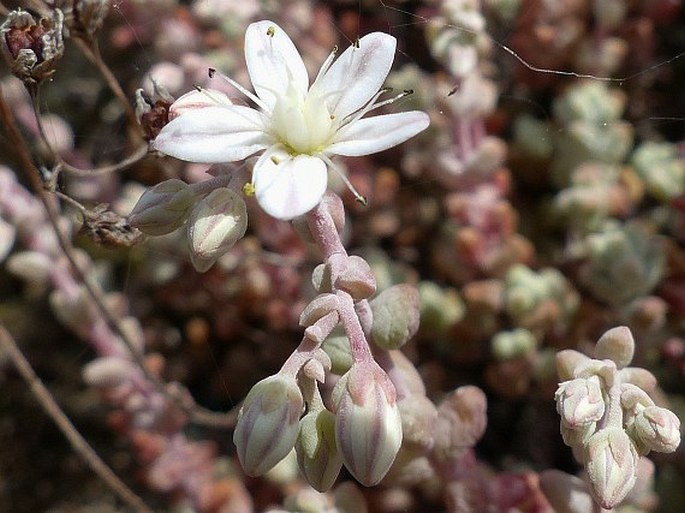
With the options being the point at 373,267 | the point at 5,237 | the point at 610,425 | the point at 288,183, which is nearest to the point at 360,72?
the point at 288,183

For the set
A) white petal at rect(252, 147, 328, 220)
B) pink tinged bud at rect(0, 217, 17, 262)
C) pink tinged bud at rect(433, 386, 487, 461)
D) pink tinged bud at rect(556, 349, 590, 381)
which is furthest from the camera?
pink tinged bud at rect(0, 217, 17, 262)

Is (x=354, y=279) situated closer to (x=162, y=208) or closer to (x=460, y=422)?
(x=162, y=208)

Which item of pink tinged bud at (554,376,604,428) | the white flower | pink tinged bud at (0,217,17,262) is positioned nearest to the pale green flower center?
the white flower

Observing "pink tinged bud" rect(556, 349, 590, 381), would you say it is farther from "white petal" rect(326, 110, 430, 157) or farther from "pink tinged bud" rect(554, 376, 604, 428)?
"white petal" rect(326, 110, 430, 157)

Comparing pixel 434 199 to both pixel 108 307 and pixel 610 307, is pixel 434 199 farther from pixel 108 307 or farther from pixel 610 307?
pixel 108 307

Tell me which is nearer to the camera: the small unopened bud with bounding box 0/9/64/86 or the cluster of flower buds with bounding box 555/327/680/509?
the cluster of flower buds with bounding box 555/327/680/509

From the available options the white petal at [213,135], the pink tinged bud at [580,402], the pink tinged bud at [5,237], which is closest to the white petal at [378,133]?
the white petal at [213,135]

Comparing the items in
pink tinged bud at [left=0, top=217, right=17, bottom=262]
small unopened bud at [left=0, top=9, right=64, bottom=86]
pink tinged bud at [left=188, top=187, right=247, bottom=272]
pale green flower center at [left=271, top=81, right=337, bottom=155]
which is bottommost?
pink tinged bud at [left=0, top=217, right=17, bottom=262]
